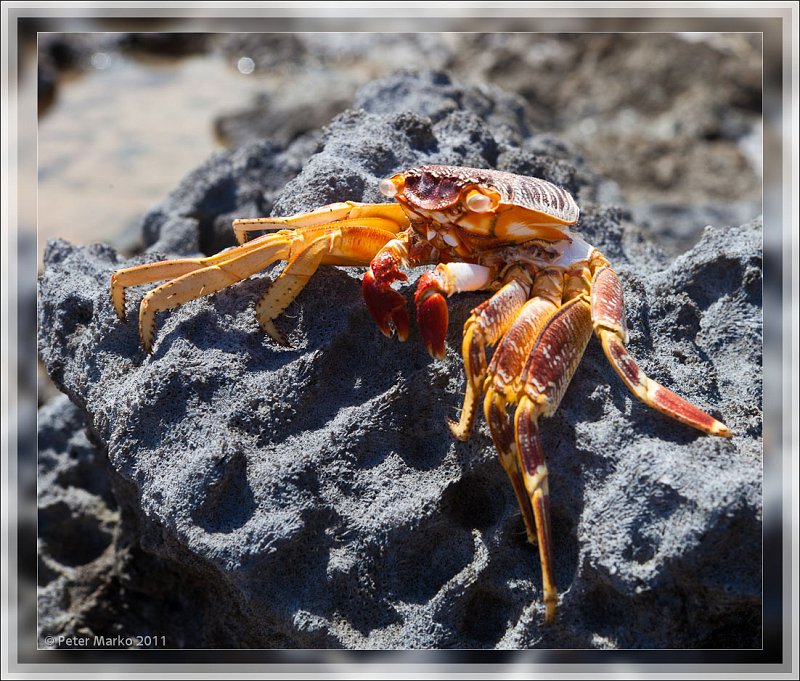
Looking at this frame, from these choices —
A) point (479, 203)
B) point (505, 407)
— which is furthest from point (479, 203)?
point (505, 407)

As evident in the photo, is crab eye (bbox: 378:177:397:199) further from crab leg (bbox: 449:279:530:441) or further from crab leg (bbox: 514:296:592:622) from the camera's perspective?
crab leg (bbox: 514:296:592:622)

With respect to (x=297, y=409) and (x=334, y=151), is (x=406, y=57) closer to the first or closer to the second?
(x=334, y=151)

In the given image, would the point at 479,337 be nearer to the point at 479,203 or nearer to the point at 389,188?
the point at 479,203

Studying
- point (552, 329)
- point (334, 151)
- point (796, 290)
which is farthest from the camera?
point (334, 151)

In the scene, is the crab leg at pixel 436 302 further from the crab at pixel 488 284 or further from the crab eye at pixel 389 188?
the crab eye at pixel 389 188

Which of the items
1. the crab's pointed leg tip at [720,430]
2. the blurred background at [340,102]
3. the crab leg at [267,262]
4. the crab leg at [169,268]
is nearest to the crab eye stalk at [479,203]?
the crab leg at [267,262]

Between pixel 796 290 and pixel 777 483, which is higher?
pixel 796 290

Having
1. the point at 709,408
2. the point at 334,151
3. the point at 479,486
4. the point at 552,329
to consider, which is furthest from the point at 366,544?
the point at 334,151
